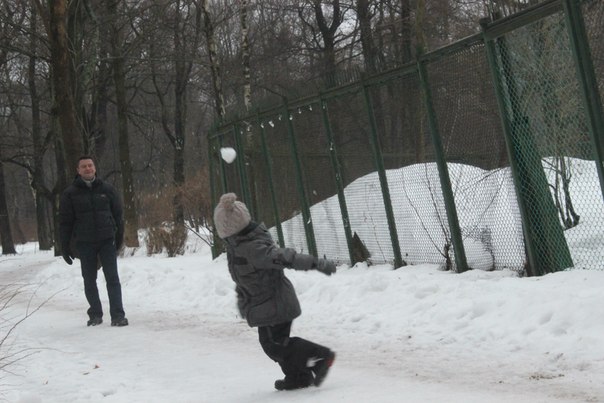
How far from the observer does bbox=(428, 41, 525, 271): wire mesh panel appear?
7.28 metres

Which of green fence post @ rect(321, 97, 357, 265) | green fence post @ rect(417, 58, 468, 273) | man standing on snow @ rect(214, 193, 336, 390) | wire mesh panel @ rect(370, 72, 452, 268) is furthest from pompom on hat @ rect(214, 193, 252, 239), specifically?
green fence post @ rect(321, 97, 357, 265)

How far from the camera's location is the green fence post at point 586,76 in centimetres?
598

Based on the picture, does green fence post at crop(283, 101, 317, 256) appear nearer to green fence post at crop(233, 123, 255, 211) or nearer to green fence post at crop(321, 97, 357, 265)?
green fence post at crop(321, 97, 357, 265)

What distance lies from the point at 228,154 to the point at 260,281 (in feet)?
27.0

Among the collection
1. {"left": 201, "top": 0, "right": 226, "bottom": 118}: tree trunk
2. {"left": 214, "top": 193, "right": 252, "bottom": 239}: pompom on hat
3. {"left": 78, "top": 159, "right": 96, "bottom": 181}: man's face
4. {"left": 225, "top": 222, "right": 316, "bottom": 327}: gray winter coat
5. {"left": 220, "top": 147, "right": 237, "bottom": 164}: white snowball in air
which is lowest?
{"left": 225, "top": 222, "right": 316, "bottom": 327}: gray winter coat

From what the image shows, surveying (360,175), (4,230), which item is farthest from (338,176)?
(4,230)

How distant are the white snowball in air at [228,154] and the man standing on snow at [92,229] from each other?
467cm

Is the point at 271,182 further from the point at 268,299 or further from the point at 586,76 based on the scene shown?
the point at 268,299

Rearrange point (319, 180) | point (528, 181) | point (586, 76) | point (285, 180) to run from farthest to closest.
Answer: point (285, 180), point (319, 180), point (528, 181), point (586, 76)

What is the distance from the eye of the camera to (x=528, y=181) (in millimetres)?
7012

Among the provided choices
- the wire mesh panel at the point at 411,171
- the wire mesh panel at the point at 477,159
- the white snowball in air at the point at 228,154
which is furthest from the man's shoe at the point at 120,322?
the white snowball in air at the point at 228,154

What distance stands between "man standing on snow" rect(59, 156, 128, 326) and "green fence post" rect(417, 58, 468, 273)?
3817mm

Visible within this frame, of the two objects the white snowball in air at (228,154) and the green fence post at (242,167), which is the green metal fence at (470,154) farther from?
the white snowball in air at (228,154)

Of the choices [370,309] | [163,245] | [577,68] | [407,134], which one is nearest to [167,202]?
[163,245]
